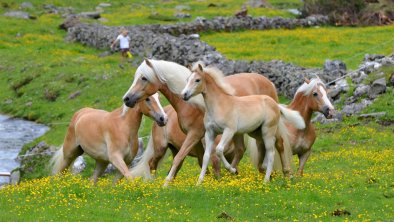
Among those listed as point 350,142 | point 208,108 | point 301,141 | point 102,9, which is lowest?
point 102,9

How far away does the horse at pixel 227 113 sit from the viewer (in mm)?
17522

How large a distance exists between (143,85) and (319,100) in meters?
4.31

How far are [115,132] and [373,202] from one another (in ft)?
18.4

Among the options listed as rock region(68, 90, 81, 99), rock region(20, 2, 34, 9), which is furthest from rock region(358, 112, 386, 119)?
rock region(20, 2, 34, 9)

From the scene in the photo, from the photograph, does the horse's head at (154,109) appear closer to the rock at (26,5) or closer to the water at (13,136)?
the water at (13,136)

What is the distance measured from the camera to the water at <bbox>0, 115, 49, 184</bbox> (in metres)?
31.8

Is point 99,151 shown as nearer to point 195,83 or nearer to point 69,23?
point 195,83

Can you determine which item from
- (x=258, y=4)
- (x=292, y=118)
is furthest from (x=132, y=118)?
(x=258, y=4)

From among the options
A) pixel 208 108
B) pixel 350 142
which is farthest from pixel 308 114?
pixel 350 142

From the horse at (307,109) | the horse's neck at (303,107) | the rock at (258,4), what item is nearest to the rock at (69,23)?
the rock at (258,4)

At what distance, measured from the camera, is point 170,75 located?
18.4 meters

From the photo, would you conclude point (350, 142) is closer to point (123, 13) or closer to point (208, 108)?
point (208, 108)

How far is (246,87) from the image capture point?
2123 cm

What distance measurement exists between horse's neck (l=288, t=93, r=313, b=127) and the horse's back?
1.28m
